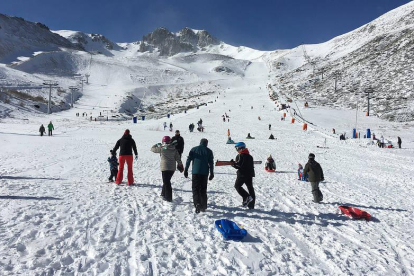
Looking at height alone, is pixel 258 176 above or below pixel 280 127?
below

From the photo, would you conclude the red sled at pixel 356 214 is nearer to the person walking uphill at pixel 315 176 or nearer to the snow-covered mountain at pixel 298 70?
the person walking uphill at pixel 315 176

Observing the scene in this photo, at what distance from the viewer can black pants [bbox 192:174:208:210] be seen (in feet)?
21.5

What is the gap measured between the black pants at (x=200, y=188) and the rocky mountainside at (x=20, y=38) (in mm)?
152767

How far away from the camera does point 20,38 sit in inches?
5979

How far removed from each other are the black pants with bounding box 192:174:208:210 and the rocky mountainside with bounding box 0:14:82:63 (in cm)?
15277

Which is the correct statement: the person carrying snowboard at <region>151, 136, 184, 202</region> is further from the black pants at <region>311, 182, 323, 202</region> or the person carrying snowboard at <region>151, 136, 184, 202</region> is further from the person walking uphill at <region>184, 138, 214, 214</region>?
the black pants at <region>311, 182, 323, 202</region>

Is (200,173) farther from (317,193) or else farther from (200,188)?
(317,193)

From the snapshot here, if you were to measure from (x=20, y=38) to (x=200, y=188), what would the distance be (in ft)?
624

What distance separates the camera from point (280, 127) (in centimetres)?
3797

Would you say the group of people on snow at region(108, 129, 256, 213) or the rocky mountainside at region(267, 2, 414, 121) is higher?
the rocky mountainside at region(267, 2, 414, 121)

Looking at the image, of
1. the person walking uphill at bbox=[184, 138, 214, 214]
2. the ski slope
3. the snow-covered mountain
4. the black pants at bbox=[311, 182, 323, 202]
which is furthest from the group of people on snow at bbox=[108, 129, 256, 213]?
the snow-covered mountain

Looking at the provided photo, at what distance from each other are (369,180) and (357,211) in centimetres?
673

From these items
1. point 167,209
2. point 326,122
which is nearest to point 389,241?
point 167,209

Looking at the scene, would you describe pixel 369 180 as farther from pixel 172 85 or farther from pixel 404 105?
pixel 172 85
